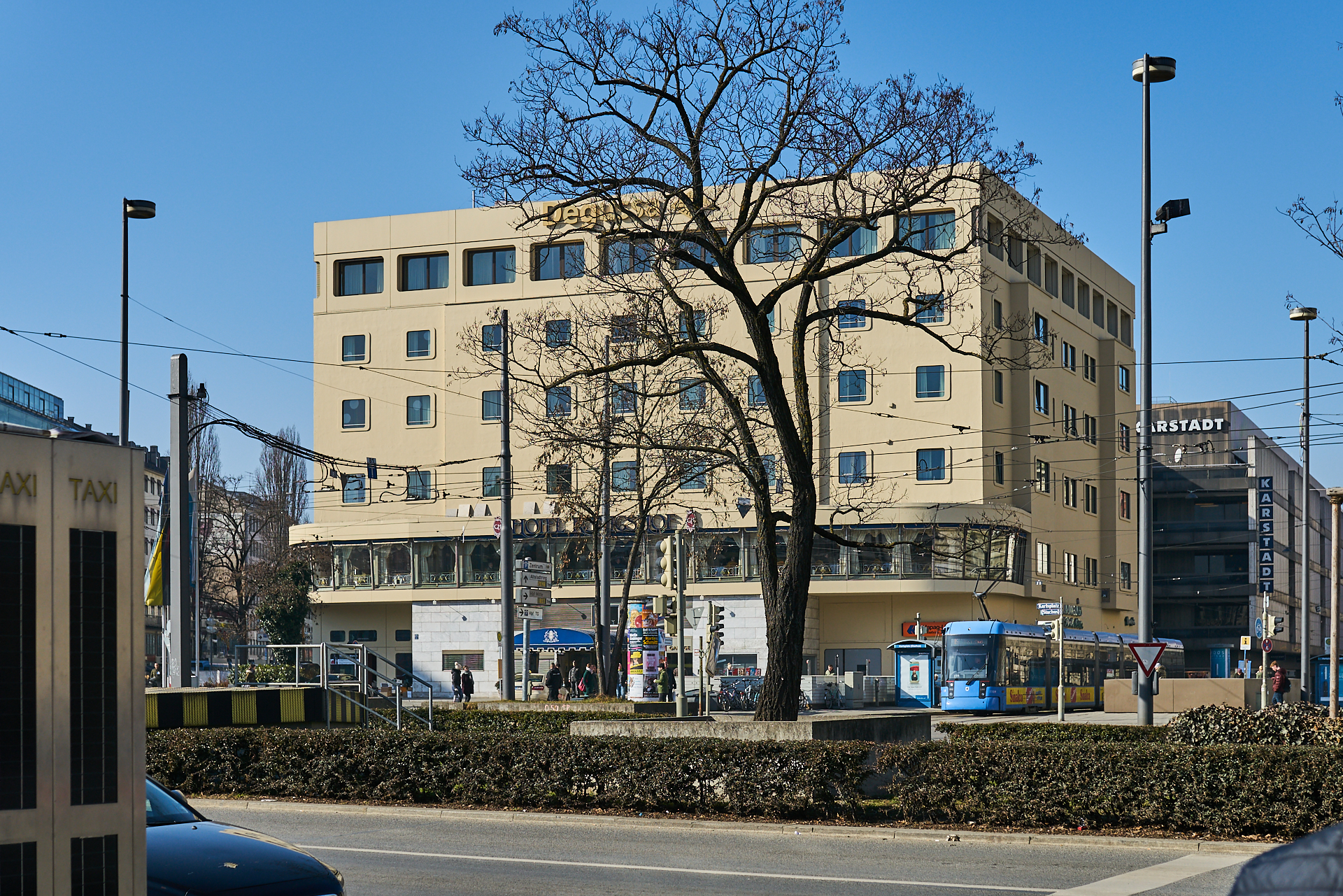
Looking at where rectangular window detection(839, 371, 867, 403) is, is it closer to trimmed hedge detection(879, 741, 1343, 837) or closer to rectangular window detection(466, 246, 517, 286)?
rectangular window detection(466, 246, 517, 286)

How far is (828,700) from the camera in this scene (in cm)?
5422

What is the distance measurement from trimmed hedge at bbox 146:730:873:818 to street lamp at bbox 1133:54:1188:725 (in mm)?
7767

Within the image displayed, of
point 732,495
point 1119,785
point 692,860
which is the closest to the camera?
point 692,860

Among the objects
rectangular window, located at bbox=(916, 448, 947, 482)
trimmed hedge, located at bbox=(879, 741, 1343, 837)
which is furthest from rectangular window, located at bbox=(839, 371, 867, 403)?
trimmed hedge, located at bbox=(879, 741, 1343, 837)

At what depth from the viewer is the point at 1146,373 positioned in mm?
22625

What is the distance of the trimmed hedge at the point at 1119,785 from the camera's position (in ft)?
46.8

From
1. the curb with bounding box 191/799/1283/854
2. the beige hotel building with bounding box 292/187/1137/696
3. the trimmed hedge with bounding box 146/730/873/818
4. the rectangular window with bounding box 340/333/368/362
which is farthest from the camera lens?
the rectangular window with bounding box 340/333/368/362

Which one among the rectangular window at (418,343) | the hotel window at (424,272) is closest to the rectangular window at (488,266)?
the hotel window at (424,272)

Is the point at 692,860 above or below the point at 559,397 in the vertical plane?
below

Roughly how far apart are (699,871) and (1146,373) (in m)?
13.0

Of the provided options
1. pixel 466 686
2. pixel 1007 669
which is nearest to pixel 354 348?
pixel 466 686

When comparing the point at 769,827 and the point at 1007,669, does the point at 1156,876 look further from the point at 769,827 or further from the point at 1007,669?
the point at 1007,669

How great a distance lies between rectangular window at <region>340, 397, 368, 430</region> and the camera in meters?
69.8

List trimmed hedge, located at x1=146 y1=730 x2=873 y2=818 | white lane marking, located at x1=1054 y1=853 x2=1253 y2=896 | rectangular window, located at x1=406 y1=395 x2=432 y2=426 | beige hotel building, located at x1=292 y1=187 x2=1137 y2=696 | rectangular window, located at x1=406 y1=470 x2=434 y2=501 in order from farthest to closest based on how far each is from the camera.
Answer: rectangular window, located at x1=406 y1=395 x2=432 y2=426, rectangular window, located at x1=406 y1=470 x2=434 y2=501, beige hotel building, located at x1=292 y1=187 x2=1137 y2=696, trimmed hedge, located at x1=146 y1=730 x2=873 y2=818, white lane marking, located at x1=1054 y1=853 x2=1253 y2=896
